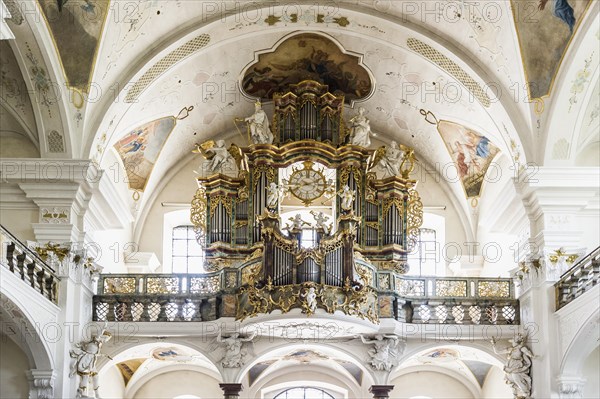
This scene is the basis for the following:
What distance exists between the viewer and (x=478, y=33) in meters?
27.2

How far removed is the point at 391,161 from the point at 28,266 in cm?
983

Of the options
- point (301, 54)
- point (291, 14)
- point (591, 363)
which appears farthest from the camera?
point (301, 54)

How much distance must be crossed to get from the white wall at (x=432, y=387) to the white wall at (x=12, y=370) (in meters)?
10.4

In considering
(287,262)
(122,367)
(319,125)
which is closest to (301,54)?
(319,125)

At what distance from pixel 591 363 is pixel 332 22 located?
9596mm

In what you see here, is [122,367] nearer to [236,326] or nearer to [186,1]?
[236,326]

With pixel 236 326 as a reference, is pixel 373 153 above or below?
above

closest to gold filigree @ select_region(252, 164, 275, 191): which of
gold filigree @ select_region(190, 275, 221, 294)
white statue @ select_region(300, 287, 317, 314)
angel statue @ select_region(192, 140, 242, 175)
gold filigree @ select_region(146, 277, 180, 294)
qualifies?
angel statue @ select_region(192, 140, 242, 175)

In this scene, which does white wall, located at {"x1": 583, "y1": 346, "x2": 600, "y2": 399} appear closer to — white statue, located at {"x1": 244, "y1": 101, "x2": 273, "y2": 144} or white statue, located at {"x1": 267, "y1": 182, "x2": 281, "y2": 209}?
white statue, located at {"x1": 267, "y1": 182, "x2": 281, "y2": 209}

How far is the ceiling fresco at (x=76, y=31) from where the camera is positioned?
1011 inches

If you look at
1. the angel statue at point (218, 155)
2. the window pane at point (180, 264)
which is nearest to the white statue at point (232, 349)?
the angel statue at point (218, 155)

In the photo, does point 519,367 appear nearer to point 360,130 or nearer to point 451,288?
point 451,288

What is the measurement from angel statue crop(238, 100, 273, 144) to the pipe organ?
47mm

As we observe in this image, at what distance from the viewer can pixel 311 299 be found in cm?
2633
